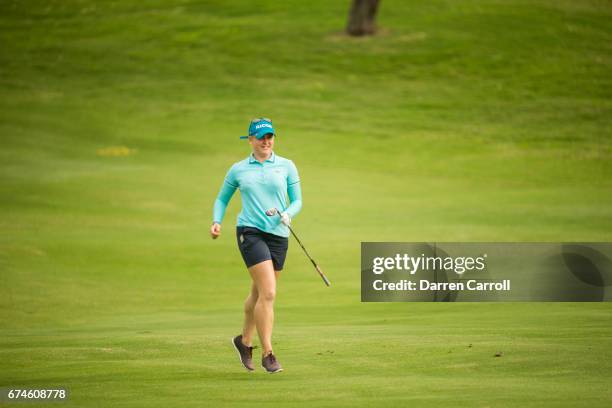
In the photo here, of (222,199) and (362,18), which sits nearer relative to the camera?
(222,199)

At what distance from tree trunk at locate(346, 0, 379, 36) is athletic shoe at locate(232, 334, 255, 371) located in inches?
1748

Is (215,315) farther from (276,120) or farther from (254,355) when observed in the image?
(276,120)

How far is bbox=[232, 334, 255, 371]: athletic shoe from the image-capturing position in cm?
1026

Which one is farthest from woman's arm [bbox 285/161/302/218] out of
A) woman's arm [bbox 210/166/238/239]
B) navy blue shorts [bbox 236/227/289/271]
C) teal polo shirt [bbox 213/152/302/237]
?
woman's arm [bbox 210/166/238/239]

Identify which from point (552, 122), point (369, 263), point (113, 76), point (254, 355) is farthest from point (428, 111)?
point (254, 355)

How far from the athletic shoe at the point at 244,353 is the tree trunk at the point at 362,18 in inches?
1748

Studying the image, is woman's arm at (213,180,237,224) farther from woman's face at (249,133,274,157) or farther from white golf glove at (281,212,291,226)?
white golf glove at (281,212,291,226)

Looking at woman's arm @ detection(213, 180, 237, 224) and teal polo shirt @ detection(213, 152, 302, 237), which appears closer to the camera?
teal polo shirt @ detection(213, 152, 302, 237)

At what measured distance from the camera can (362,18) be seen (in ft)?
179

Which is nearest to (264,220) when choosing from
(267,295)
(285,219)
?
(285,219)

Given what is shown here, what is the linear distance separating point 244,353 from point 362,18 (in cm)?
4553

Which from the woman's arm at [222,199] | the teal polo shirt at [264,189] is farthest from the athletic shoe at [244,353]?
the teal polo shirt at [264,189]

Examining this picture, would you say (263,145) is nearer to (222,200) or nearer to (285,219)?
(285,219)

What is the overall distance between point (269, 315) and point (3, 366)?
2.70 metres
